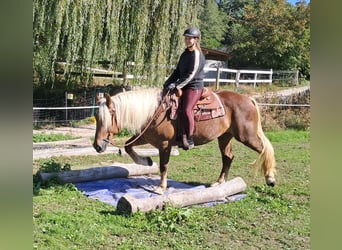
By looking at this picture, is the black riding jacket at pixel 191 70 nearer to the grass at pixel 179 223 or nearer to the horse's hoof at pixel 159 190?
the horse's hoof at pixel 159 190

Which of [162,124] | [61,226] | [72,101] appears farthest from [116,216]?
[72,101]

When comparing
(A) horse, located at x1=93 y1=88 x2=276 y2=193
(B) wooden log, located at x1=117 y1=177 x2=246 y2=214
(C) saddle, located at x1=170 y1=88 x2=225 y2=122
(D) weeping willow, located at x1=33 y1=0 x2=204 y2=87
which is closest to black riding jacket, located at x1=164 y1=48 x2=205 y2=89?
(C) saddle, located at x1=170 y1=88 x2=225 y2=122

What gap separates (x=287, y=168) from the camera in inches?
255

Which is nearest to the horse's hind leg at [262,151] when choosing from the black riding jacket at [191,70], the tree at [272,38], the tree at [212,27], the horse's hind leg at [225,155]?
the horse's hind leg at [225,155]

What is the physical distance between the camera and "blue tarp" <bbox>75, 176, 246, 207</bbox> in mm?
4691

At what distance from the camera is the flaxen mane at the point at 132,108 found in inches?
173

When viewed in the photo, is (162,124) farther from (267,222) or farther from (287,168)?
(287,168)

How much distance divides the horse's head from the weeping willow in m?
3.50

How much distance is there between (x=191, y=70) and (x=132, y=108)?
873 millimetres

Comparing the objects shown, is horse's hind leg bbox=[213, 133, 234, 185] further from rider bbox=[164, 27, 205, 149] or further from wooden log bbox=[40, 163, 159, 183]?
wooden log bbox=[40, 163, 159, 183]

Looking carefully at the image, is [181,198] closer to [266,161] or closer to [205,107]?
[205,107]

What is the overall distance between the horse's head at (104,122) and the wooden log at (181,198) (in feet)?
2.52

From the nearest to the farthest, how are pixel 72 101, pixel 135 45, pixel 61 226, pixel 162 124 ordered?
pixel 61 226 → pixel 162 124 → pixel 135 45 → pixel 72 101
